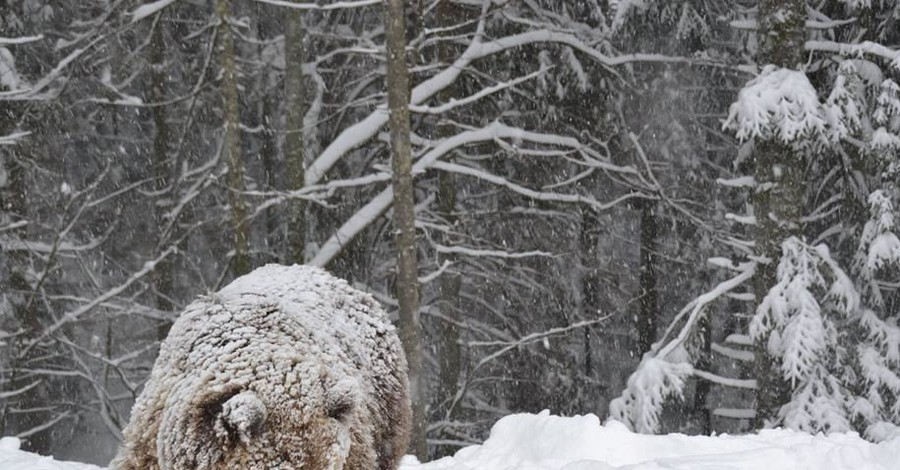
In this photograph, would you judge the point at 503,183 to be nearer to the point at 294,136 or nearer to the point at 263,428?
the point at 294,136

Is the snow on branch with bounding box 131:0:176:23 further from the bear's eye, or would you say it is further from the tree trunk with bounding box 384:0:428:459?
the bear's eye

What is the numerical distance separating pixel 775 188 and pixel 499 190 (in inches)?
187

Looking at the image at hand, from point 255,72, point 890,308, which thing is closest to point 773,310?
point 890,308

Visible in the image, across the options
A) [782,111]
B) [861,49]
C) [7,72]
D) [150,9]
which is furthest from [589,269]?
[7,72]

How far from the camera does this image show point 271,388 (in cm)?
399

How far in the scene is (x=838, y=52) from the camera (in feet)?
39.9

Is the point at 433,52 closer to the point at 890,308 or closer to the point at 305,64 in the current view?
the point at 305,64

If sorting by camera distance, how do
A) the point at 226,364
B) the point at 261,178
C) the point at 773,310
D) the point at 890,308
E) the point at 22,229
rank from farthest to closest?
the point at 261,178 → the point at 22,229 → the point at 890,308 → the point at 773,310 → the point at 226,364

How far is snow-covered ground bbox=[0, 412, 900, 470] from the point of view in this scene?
5.53 meters

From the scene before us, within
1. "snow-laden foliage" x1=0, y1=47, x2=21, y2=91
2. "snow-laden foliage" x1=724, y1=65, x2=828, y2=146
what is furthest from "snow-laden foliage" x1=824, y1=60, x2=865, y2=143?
"snow-laden foliage" x1=0, y1=47, x2=21, y2=91

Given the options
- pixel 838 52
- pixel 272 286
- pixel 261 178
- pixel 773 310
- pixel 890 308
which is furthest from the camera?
pixel 261 178

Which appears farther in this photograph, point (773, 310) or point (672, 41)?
point (672, 41)

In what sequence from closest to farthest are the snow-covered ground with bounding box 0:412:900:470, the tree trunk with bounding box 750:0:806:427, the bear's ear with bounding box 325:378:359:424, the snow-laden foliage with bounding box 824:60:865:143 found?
the bear's ear with bounding box 325:378:359:424 < the snow-covered ground with bounding box 0:412:900:470 < the snow-laden foliage with bounding box 824:60:865:143 < the tree trunk with bounding box 750:0:806:427

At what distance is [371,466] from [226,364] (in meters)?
0.98
